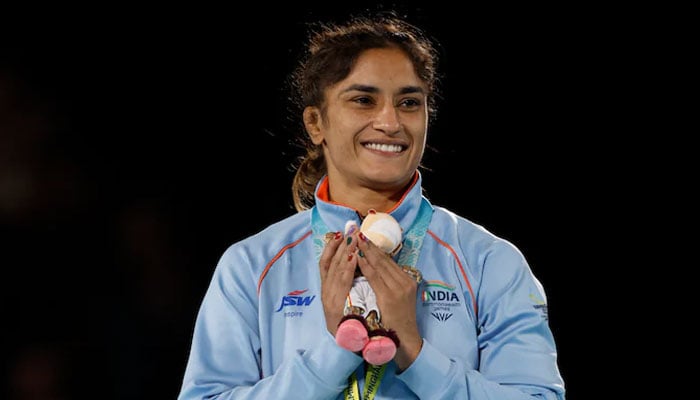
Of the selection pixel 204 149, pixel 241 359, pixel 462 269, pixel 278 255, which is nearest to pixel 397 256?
pixel 462 269

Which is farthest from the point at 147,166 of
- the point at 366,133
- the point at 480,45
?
the point at 366,133

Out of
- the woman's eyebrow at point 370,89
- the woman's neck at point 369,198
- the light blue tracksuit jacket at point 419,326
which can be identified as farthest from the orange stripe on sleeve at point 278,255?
the woman's eyebrow at point 370,89

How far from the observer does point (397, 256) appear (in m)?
2.04

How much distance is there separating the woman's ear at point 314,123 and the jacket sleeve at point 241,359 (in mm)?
331

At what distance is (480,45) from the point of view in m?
3.51

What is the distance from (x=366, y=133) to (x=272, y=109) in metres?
1.49

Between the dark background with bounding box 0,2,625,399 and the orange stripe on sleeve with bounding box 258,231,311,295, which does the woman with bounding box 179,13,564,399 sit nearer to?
the orange stripe on sleeve with bounding box 258,231,311,295

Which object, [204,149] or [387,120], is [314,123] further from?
[204,149]

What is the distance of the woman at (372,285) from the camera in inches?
73.1

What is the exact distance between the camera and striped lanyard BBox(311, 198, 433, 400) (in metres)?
1.92

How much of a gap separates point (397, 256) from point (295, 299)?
23 cm

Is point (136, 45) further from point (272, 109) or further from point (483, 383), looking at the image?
point (483, 383)

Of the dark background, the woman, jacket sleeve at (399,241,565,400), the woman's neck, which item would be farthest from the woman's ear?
the dark background

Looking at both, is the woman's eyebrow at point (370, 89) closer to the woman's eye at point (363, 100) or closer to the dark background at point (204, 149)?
the woman's eye at point (363, 100)
